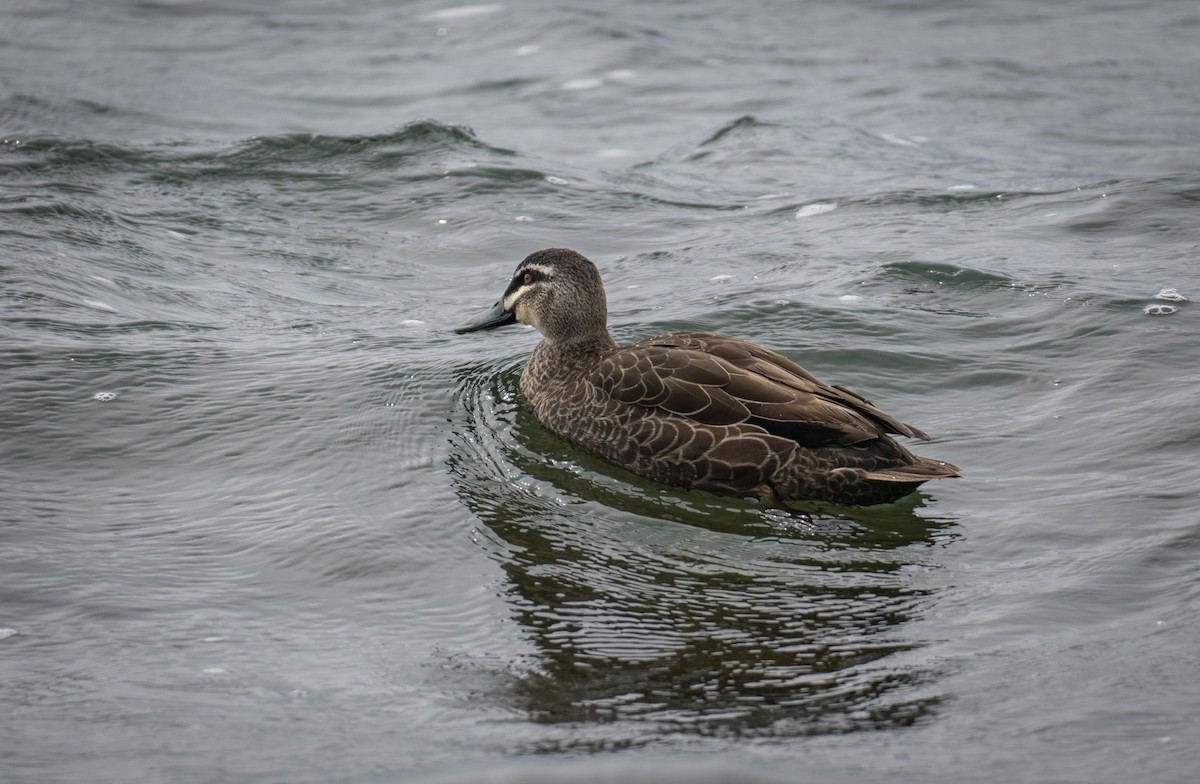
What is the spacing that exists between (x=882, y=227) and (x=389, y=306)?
14.4 ft

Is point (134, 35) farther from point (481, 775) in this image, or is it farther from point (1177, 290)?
point (481, 775)

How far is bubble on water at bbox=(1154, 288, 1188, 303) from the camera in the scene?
9062mm

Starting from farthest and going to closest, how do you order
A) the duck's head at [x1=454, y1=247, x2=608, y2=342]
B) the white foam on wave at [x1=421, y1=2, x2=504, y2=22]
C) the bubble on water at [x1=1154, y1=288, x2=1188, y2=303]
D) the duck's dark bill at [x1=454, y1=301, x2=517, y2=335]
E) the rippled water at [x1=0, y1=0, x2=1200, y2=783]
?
the white foam on wave at [x1=421, y1=2, x2=504, y2=22]
the bubble on water at [x1=1154, y1=288, x2=1188, y2=303]
the duck's dark bill at [x1=454, y1=301, x2=517, y2=335]
the duck's head at [x1=454, y1=247, x2=608, y2=342]
the rippled water at [x1=0, y1=0, x2=1200, y2=783]

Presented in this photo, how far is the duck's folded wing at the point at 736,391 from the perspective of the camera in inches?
267

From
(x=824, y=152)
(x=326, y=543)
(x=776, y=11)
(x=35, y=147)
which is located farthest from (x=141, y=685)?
(x=776, y=11)

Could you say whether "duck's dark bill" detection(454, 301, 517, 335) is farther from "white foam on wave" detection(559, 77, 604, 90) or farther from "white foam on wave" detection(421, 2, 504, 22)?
"white foam on wave" detection(421, 2, 504, 22)

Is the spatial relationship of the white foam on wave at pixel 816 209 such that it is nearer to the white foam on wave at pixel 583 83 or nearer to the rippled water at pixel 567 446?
the rippled water at pixel 567 446

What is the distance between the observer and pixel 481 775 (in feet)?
13.5

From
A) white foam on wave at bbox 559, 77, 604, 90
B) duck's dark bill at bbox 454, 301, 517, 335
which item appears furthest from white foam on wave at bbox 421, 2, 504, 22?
duck's dark bill at bbox 454, 301, 517, 335

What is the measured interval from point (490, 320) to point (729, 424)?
2146 millimetres

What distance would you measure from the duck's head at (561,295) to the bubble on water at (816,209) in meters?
4.23

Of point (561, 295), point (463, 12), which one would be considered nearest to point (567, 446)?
point (561, 295)

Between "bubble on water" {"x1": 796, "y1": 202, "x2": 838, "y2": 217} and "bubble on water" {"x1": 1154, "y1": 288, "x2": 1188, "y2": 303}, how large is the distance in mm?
3393

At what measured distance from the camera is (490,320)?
8.44m
